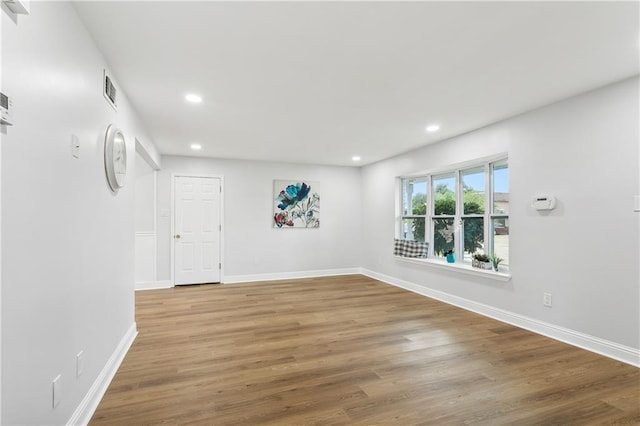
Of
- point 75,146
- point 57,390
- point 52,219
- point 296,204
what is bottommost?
point 57,390

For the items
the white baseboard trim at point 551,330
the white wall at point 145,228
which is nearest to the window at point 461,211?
the white baseboard trim at point 551,330

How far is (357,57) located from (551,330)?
10.5ft

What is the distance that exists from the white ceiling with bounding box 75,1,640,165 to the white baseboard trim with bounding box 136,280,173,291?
296cm

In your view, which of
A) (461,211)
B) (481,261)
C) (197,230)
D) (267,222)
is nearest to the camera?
(481,261)

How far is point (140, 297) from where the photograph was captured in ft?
15.9

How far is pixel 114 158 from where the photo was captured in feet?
7.61

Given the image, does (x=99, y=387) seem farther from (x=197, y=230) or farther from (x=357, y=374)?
(x=197, y=230)

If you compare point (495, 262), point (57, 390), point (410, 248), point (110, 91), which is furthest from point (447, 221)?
point (57, 390)

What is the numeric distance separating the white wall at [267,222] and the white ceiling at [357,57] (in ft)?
7.08

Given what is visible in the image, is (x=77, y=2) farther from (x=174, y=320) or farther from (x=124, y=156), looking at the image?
(x=174, y=320)

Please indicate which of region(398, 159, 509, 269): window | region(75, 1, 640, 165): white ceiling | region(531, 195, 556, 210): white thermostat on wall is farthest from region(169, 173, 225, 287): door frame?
region(531, 195, 556, 210): white thermostat on wall

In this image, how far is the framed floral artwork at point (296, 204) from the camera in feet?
20.5

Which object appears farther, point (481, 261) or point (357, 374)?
point (481, 261)

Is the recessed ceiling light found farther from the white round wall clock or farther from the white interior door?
the white interior door
